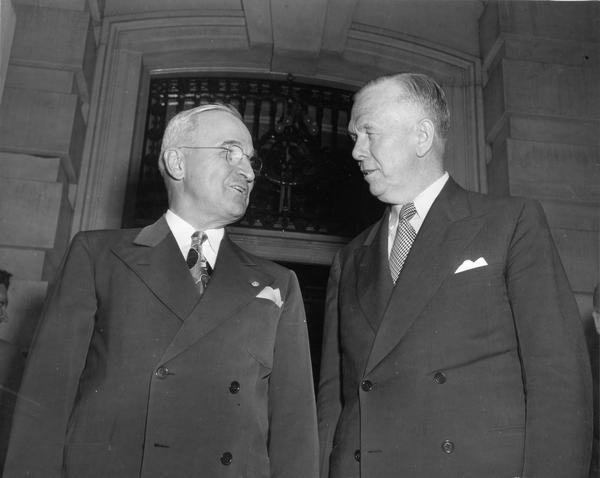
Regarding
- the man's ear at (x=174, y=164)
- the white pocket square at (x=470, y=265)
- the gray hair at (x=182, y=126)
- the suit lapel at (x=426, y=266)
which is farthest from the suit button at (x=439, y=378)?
the gray hair at (x=182, y=126)

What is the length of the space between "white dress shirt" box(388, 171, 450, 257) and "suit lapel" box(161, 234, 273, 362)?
45 cm

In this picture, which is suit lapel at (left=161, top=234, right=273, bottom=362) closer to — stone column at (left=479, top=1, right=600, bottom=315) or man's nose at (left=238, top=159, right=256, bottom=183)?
man's nose at (left=238, top=159, right=256, bottom=183)

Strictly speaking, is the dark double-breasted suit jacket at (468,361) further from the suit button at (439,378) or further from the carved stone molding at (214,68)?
the carved stone molding at (214,68)

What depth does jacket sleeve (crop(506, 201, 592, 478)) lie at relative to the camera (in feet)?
5.56

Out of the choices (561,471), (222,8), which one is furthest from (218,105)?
(222,8)

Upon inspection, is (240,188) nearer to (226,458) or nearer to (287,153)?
(226,458)

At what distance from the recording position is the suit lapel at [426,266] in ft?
6.52

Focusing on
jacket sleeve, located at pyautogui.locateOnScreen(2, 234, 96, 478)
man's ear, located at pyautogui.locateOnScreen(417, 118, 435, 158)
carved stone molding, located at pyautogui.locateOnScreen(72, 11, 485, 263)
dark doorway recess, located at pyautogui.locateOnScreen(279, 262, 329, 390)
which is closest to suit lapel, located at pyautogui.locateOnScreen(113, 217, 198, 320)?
jacket sleeve, located at pyautogui.locateOnScreen(2, 234, 96, 478)

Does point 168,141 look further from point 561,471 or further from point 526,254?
point 561,471

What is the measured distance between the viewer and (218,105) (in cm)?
265

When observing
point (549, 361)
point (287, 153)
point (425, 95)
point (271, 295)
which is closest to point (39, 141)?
point (287, 153)

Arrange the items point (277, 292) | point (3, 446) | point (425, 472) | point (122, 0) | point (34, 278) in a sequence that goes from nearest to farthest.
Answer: point (425, 472), point (277, 292), point (3, 446), point (34, 278), point (122, 0)

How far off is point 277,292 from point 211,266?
0.24 m

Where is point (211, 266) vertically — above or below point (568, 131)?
below
